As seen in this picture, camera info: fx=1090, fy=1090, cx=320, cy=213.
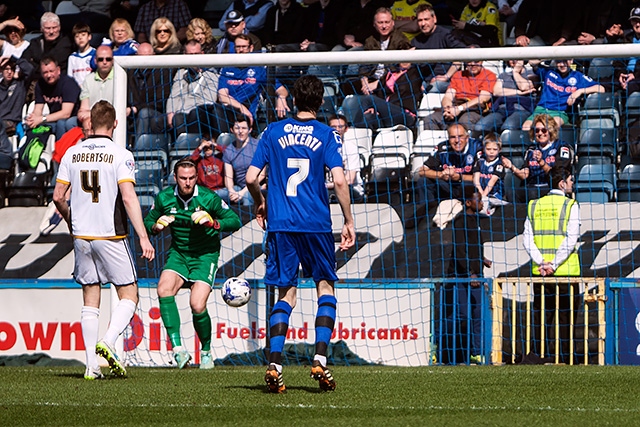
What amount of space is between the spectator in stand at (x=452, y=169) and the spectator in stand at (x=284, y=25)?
4086 millimetres

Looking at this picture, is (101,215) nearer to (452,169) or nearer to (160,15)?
(452,169)

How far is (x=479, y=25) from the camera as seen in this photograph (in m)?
→ 15.1

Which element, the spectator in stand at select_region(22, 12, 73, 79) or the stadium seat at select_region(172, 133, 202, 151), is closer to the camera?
the stadium seat at select_region(172, 133, 202, 151)

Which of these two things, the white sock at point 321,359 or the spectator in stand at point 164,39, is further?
the spectator in stand at point 164,39

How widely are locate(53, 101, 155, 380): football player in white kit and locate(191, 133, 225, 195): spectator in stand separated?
432 centimetres

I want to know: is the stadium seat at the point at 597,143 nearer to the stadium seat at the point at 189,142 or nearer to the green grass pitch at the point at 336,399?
the green grass pitch at the point at 336,399

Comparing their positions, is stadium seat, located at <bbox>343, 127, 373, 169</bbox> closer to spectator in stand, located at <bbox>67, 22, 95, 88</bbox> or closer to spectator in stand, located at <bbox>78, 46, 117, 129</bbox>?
spectator in stand, located at <bbox>78, 46, 117, 129</bbox>

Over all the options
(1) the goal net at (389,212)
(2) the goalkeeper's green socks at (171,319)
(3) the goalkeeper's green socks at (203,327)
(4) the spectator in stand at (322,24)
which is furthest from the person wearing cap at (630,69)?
(2) the goalkeeper's green socks at (171,319)

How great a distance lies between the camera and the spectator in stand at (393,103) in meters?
13.0

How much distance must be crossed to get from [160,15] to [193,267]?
768 centimetres

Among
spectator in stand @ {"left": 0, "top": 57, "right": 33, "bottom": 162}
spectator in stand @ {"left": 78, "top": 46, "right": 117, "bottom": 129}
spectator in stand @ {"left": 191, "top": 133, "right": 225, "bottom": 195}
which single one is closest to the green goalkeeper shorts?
spectator in stand @ {"left": 191, "top": 133, "right": 225, "bottom": 195}

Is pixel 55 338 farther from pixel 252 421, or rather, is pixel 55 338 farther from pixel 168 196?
pixel 252 421

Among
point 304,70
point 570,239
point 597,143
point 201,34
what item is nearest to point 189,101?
point 304,70

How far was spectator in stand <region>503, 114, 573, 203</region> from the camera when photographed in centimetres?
1245
